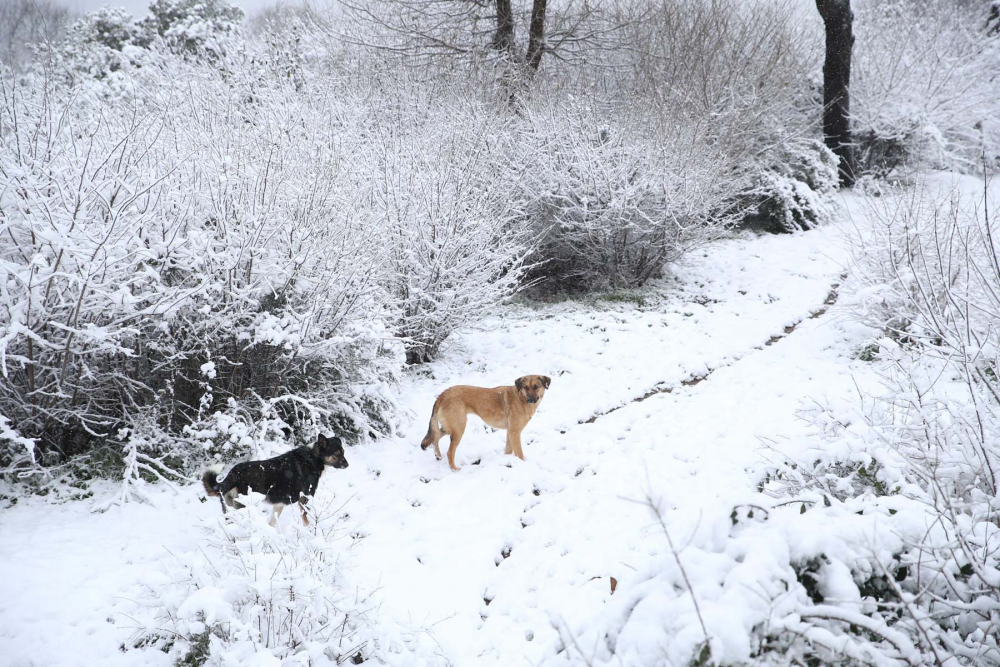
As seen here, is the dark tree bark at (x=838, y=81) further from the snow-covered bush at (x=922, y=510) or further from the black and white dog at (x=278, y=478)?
the black and white dog at (x=278, y=478)

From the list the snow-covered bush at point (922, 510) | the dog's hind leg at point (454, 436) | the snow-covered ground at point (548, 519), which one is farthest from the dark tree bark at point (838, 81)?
the dog's hind leg at point (454, 436)

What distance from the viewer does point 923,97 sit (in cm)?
A: 1495

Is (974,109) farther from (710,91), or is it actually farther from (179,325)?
(179,325)

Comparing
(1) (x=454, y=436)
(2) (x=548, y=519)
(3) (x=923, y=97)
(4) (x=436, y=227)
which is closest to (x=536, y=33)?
(4) (x=436, y=227)

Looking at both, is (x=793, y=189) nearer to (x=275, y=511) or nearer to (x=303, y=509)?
(x=303, y=509)

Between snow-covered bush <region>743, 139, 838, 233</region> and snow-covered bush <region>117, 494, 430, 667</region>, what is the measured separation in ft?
41.4

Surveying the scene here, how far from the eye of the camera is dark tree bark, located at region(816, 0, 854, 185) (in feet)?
44.7

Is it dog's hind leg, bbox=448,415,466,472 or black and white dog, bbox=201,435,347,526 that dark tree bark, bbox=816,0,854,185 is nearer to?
dog's hind leg, bbox=448,415,466,472

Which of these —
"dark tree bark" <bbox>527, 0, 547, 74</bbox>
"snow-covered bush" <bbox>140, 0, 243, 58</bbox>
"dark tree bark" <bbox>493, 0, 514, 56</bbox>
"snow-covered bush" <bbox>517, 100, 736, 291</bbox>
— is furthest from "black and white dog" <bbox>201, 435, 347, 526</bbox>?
"snow-covered bush" <bbox>140, 0, 243, 58</bbox>

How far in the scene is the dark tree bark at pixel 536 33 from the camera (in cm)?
1254

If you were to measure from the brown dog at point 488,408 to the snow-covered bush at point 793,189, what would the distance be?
10.1 metres

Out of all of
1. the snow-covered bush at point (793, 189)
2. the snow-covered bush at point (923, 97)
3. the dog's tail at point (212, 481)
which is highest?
the snow-covered bush at point (923, 97)

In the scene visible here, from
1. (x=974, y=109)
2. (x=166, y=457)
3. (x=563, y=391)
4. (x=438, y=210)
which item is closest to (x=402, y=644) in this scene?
(x=166, y=457)

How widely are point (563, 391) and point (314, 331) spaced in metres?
3.20
